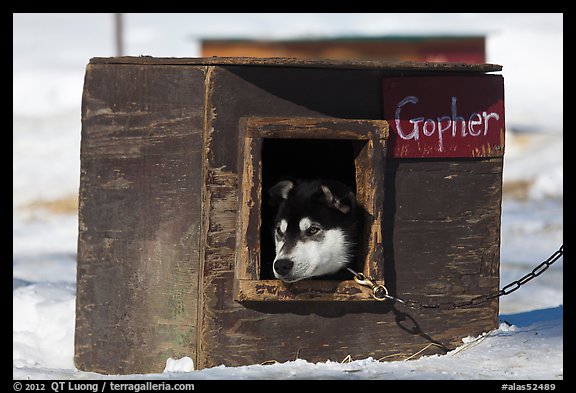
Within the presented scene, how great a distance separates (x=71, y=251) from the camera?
10.5m

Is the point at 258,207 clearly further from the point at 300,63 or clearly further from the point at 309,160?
the point at 309,160

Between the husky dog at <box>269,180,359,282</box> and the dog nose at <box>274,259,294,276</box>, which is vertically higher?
the husky dog at <box>269,180,359,282</box>

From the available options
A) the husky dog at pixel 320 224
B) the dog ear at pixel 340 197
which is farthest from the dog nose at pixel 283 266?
the dog ear at pixel 340 197

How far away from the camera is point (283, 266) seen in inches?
189

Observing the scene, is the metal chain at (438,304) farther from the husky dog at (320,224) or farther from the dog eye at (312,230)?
the dog eye at (312,230)

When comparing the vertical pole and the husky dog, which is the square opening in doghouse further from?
the vertical pole

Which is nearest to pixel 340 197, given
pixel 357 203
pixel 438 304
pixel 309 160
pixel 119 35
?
pixel 357 203

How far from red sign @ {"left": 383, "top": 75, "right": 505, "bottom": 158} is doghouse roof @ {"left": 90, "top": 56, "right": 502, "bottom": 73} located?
0.06 m

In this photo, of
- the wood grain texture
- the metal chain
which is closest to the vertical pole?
the wood grain texture

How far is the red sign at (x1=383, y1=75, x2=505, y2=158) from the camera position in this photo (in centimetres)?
511

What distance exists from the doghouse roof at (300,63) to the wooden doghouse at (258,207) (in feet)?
0.04
